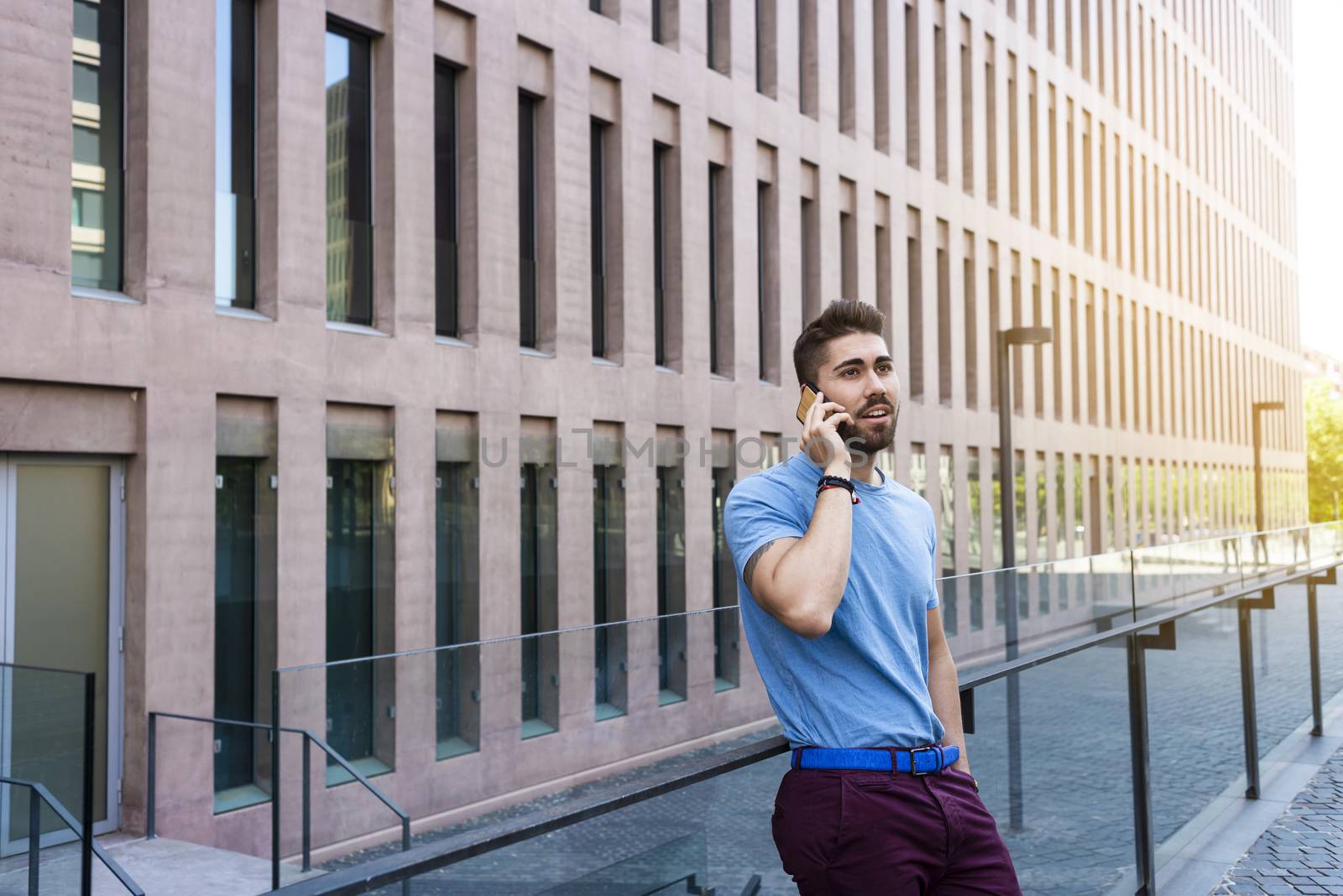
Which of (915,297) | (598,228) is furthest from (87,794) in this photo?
(915,297)

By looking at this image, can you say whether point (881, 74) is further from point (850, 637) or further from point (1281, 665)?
point (850, 637)

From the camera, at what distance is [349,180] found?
12.4 metres

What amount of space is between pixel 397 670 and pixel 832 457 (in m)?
5.41

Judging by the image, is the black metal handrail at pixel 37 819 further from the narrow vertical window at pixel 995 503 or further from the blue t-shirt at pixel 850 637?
the narrow vertical window at pixel 995 503

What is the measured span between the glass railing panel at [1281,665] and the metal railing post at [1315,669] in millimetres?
96

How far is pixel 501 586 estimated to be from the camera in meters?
13.6

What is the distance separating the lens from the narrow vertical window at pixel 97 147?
9961 mm

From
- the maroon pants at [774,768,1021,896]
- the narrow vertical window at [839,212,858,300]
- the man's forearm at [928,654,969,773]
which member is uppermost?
the narrow vertical window at [839,212,858,300]

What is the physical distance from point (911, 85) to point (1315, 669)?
15.9 metres

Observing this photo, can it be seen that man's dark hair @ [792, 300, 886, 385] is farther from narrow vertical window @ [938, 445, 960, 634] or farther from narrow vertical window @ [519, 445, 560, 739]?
narrow vertical window @ [938, 445, 960, 634]

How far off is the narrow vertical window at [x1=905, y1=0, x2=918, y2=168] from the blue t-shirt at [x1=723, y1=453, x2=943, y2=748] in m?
21.2

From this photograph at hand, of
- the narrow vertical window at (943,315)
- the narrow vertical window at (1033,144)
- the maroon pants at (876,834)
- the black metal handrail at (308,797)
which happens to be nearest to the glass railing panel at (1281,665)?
the black metal handrail at (308,797)

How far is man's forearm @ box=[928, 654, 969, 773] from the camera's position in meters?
3.10

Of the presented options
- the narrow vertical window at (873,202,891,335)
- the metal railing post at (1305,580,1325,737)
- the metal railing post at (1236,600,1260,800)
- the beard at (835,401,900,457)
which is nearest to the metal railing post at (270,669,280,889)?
the beard at (835,401,900,457)
